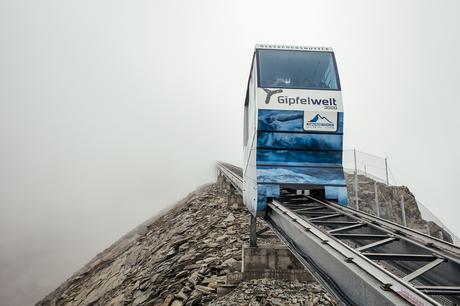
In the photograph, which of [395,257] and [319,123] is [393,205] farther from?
[395,257]

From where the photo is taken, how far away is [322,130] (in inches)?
276

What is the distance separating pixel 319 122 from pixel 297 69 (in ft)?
5.55

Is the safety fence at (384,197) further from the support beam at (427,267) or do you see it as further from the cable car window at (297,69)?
the support beam at (427,267)

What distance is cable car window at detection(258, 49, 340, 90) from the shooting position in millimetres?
7434

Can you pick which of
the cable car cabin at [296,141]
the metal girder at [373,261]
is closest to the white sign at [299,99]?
the cable car cabin at [296,141]

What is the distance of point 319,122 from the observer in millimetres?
7023

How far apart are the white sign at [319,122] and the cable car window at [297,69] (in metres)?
0.81

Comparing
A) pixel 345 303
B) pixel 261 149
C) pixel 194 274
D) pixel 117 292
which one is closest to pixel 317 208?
pixel 261 149

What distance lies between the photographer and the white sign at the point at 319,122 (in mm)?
7000

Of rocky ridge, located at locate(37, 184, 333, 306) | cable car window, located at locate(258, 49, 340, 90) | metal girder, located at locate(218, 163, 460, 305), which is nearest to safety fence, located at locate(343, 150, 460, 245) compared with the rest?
rocky ridge, located at locate(37, 184, 333, 306)

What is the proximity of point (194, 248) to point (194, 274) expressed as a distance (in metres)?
2.91

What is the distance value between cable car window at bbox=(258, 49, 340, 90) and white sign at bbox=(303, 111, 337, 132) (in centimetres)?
81

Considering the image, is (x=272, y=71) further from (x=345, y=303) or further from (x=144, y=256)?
(x=144, y=256)

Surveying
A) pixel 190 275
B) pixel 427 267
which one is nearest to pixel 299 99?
pixel 427 267
